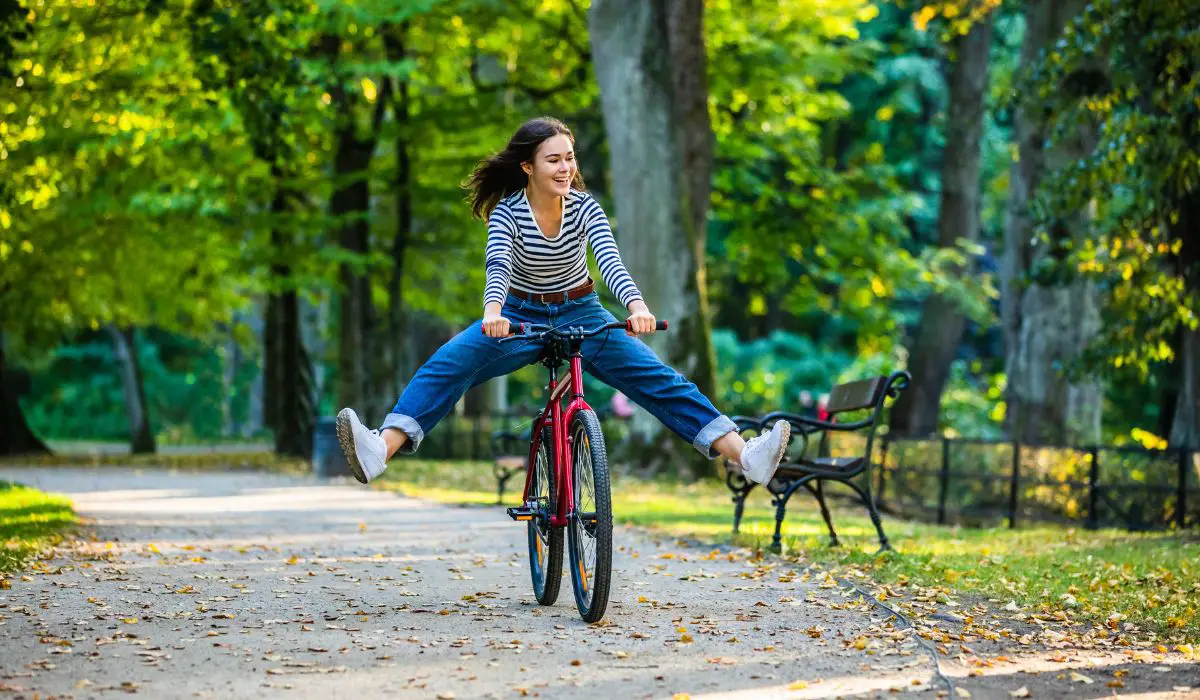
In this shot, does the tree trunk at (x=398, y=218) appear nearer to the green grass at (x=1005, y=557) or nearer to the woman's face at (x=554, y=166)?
the green grass at (x=1005, y=557)

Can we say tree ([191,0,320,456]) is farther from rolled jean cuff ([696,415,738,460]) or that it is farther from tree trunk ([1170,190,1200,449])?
tree trunk ([1170,190,1200,449])

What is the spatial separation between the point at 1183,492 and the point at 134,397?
2295cm

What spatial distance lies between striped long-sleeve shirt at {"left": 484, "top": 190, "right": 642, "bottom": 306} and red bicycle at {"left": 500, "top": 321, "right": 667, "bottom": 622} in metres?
0.30

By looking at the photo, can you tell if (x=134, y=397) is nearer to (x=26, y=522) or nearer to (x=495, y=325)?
(x=26, y=522)

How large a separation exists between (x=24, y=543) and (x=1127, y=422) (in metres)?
26.9

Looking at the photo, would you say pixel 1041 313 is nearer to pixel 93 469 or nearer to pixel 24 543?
pixel 93 469

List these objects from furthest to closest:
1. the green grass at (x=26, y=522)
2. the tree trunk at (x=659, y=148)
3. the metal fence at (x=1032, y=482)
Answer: the tree trunk at (x=659, y=148)
the metal fence at (x=1032, y=482)
the green grass at (x=26, y=522)

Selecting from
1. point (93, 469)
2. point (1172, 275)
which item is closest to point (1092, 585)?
point (1172, 275)

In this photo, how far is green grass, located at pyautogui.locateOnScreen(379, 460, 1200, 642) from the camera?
722 centimetres

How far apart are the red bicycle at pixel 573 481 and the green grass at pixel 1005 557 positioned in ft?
7.21

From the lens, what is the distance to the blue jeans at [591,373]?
6.39 metres

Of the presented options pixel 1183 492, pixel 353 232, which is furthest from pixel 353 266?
pixel 1183 492

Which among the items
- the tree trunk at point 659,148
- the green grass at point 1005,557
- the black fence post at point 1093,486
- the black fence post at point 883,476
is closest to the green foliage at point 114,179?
the tree trunk at point 659,148

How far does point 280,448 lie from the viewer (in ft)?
86.8
